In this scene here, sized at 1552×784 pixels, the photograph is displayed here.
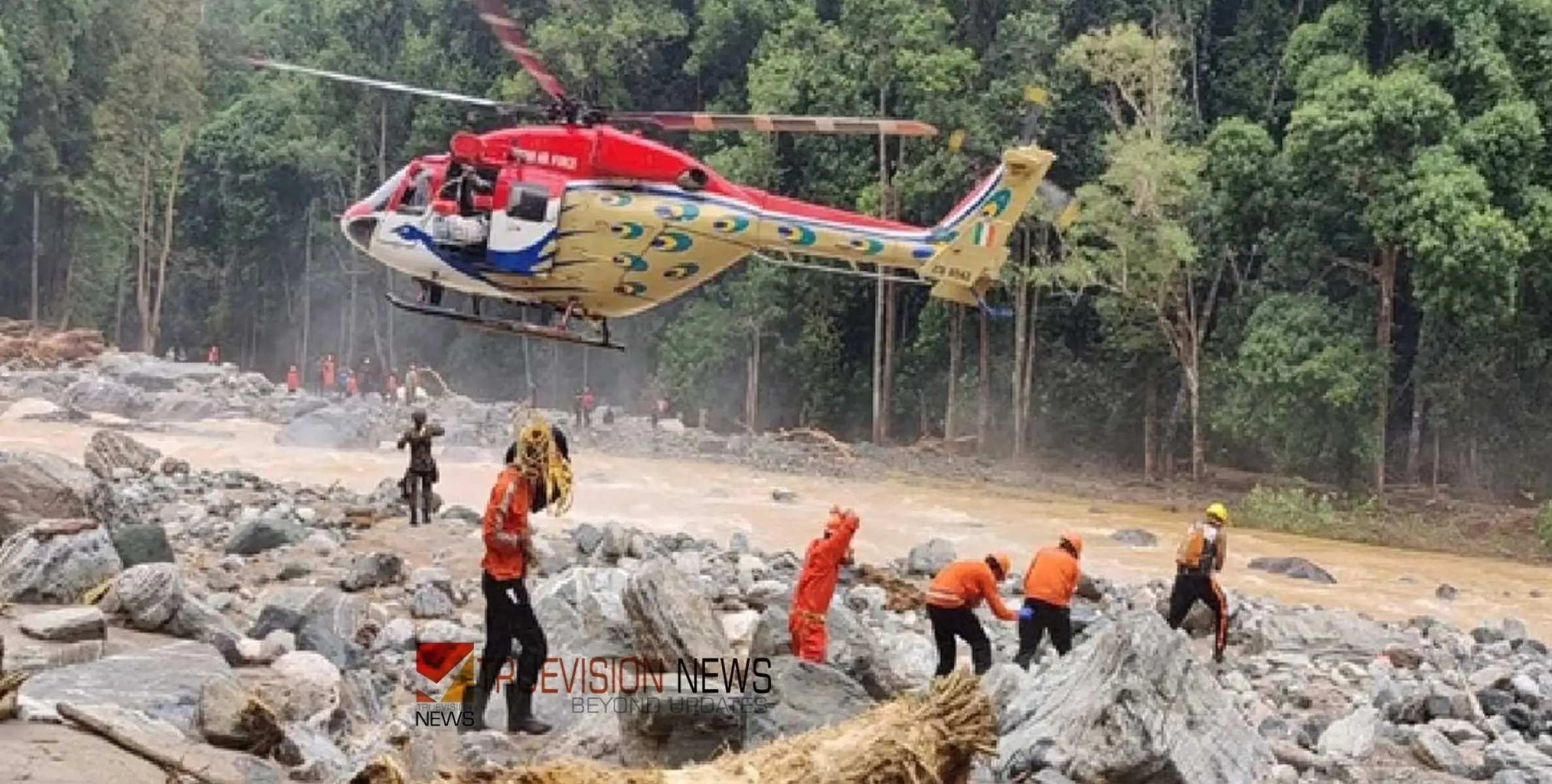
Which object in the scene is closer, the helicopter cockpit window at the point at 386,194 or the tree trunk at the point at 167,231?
the helicopter cockpit window at the point at 386,194

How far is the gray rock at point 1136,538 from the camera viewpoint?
70.7ft

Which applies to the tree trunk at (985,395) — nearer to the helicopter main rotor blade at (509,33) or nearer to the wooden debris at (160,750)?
the helicopter main rotor blade at (509,33)

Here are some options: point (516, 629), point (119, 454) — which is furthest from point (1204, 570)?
point (119, 454)

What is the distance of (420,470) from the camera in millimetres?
14039

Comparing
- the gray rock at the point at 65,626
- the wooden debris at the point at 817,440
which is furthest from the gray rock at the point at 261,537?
the wooden debris at the point at 817,440

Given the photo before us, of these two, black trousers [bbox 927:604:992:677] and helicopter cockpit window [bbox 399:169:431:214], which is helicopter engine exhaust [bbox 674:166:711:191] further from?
black trousers [bbox 927:604:992:677]

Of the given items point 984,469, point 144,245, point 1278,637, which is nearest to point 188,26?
point 144,245

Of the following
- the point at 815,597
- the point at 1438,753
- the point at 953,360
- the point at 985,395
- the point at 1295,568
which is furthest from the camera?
the point at 985,395

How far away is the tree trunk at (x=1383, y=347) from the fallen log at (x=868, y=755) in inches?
941

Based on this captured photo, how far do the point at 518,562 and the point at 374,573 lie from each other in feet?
14.1

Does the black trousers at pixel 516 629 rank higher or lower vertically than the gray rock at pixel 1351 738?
higher

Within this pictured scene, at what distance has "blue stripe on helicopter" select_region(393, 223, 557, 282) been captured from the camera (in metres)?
12.3

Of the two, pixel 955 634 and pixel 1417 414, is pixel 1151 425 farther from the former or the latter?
pixel 955 634

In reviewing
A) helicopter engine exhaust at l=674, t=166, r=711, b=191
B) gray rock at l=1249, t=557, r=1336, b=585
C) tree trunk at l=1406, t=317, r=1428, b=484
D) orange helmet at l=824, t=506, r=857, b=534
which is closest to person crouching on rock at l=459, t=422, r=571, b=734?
orange helmet at l=824, t=506, r=857, b=534
